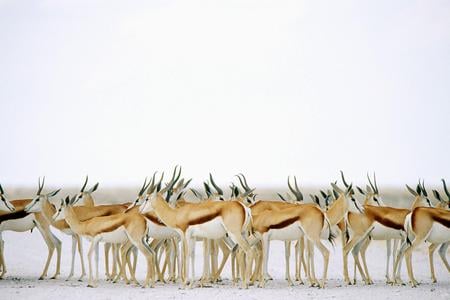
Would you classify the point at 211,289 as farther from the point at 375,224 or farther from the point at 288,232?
the point at 375,224

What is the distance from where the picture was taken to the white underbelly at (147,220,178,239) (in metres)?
15.3

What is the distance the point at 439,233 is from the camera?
14742 mm

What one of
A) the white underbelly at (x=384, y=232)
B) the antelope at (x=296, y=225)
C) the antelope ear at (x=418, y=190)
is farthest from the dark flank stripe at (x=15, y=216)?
the antelope ear at (x=418, y=190)

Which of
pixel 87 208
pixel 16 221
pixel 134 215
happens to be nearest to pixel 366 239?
pixel 134 215

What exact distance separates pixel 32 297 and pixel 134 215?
2.63 meters

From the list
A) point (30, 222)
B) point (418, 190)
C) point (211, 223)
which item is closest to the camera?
point (211, 223)

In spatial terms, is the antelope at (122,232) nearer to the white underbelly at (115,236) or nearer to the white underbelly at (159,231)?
the white underbelly at (115,236)

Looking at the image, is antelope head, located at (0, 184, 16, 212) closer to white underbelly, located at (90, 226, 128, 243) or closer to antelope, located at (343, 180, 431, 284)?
white underbelly, located at (90, 226, 128, 243)

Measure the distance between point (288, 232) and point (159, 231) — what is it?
110 inches

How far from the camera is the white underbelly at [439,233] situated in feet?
48.2

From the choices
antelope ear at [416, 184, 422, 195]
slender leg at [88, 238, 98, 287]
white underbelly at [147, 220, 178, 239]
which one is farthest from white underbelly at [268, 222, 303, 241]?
antelope ear at [416, 184, 422, 195]

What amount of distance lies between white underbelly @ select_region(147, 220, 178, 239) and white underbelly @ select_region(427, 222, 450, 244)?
5343 mm

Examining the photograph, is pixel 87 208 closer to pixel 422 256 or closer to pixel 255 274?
pixel 255 274

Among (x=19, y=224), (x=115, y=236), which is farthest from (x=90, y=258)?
(x=19, y=224)
